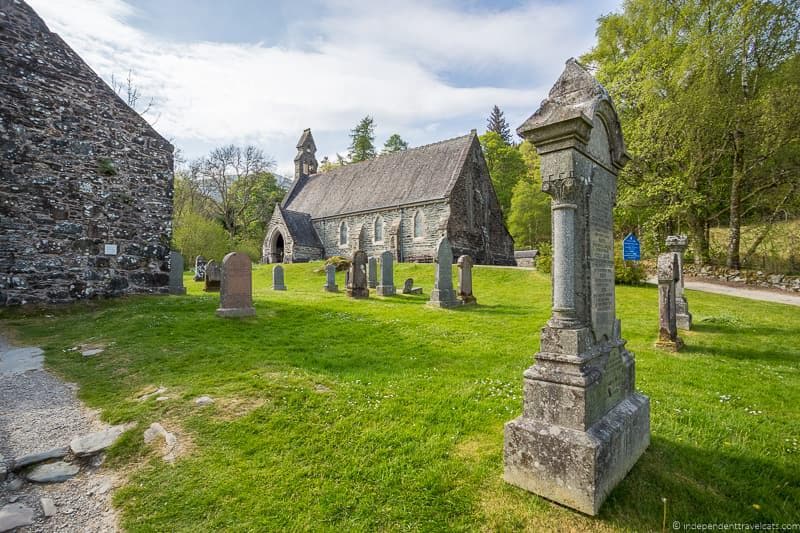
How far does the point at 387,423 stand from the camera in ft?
13.2

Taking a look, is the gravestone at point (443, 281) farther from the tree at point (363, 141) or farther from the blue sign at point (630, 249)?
the tree at point (363, 141)

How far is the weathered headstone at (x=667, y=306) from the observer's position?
7297 mm

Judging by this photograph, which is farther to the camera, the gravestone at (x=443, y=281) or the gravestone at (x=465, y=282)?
the gravestone at (x=465, y=282)

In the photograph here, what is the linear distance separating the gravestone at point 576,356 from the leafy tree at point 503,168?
40686 millimetres

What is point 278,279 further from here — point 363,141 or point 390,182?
point 363,141

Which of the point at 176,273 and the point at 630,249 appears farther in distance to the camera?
the point at 630,249

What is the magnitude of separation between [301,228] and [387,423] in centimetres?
2920

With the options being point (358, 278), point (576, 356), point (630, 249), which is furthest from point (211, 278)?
point (630, 249)

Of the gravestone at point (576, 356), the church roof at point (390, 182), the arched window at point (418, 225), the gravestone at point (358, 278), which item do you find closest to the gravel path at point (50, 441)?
the gravestone at point (576, 356)

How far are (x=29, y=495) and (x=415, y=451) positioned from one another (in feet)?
10.5

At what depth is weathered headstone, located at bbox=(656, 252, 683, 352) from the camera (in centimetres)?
730

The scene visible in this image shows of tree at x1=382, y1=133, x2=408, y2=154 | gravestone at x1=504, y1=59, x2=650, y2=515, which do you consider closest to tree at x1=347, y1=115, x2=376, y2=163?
tree at x1=382, y1=133, x2=408, y2=154

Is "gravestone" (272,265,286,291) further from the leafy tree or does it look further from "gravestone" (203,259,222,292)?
the leafy tree

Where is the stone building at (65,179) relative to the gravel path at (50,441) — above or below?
above
